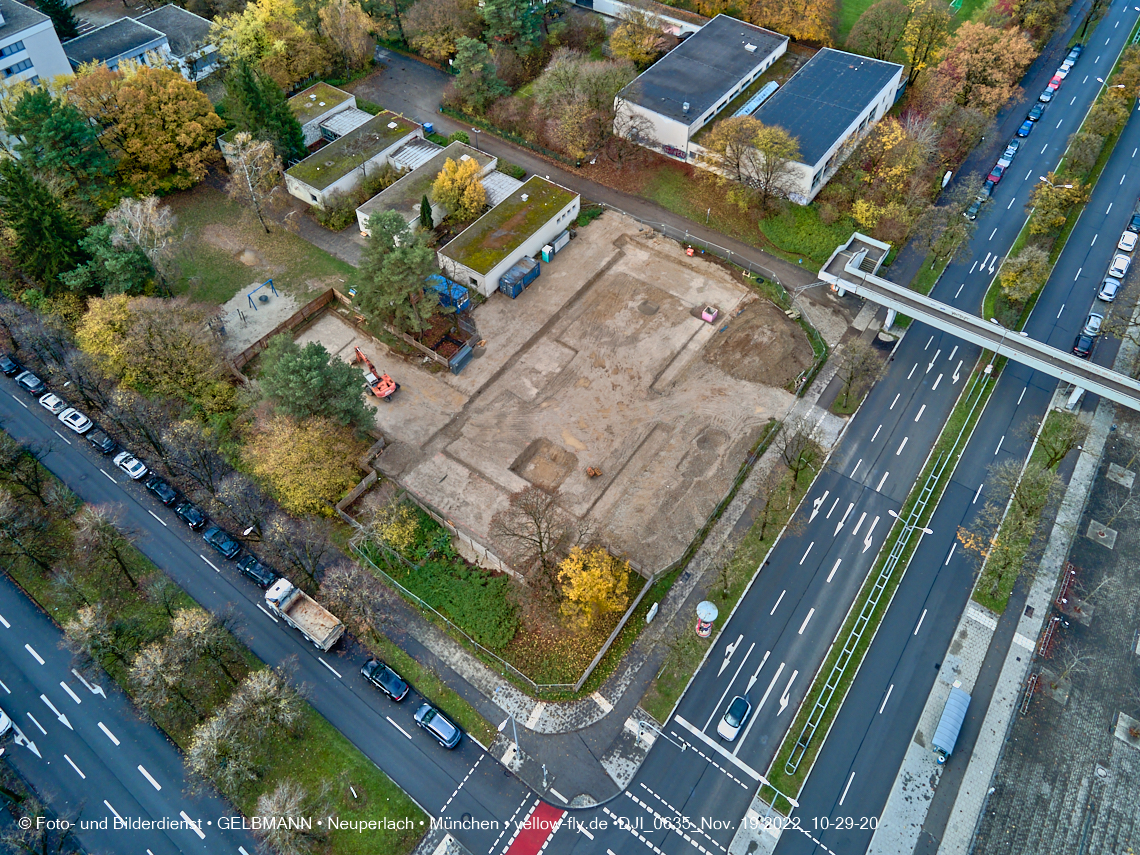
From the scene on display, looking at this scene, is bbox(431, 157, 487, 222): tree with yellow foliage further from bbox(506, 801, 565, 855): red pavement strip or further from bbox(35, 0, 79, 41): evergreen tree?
bbox(35, 0, 79, 41): evergreen tree

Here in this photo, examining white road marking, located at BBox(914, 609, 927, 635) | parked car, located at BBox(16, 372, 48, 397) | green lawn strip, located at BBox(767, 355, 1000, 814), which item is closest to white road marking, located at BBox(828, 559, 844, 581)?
green lawn strip, located at BBox(767, 355, 1000, 814)

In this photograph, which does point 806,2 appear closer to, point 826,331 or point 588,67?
point 588,67

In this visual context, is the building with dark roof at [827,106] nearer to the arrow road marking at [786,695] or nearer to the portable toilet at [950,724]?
the arrow road marking at [786,695]

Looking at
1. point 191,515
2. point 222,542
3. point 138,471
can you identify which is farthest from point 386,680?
point 138,471

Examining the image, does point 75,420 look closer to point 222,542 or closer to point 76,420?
point 76,420

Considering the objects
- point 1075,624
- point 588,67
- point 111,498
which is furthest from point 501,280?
point 1075,624

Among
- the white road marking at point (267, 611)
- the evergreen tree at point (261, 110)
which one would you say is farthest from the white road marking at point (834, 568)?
the evergreen tree at point (261, 110)

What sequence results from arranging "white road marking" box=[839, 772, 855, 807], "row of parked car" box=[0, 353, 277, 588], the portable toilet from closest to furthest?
1. "white road marking" box=[839, 772, 855, 807]
2. the portable toilet
3. "row of parked car" box=[0, 353, 277, 588]
